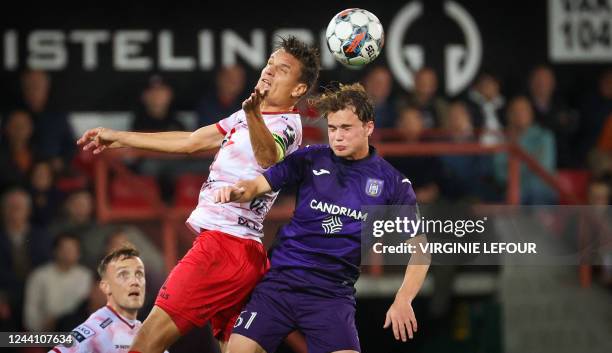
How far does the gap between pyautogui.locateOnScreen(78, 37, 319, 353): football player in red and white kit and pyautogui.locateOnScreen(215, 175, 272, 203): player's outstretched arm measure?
0.12m

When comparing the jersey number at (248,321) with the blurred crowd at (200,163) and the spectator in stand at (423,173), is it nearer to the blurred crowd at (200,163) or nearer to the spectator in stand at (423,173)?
the blurred crowd at (200,163)

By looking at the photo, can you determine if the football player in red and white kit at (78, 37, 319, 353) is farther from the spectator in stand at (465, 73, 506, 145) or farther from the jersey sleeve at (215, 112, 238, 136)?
the spectator in stand at (465, 73, 506, 145)

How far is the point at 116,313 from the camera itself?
5.76 m

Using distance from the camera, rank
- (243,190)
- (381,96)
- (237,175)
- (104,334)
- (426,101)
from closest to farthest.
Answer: (243,190) → (237,175) → (104,334) → (381,96) → (426,101)

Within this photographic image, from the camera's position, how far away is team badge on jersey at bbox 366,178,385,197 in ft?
17.0

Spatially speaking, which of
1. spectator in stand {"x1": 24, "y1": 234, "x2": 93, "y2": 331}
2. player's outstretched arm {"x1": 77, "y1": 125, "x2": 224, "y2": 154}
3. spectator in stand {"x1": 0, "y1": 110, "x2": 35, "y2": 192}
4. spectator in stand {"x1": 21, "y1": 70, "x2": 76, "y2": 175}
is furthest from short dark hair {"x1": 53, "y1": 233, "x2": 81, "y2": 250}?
player's outstretched arm {"x1": 77, "y1": 125, "x2": 224, "y2": 154}

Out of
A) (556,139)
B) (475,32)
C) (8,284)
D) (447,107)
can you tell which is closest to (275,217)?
(8,284)

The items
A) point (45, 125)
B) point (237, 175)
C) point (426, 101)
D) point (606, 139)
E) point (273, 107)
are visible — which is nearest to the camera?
point (237, 175)

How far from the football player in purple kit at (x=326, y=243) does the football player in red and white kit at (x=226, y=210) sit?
0.14 meters

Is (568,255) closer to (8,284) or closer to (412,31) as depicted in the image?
(412,31)

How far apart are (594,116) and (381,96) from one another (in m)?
2.67

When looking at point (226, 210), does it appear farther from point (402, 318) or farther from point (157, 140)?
point (402, 318)

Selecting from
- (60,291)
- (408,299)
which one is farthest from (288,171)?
(60,291)

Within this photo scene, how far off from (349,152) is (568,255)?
4672 millimetres
